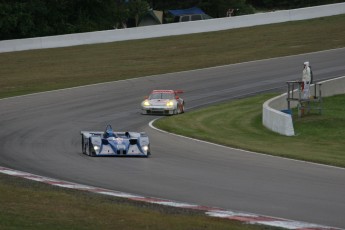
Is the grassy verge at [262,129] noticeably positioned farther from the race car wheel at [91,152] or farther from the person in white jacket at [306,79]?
the race car wheel at [91,152]

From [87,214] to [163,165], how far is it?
7658 millimetres

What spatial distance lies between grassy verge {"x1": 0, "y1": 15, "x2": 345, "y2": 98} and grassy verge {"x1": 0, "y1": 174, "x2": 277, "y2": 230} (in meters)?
30.5

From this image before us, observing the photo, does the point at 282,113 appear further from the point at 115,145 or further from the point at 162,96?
the point at 162,96

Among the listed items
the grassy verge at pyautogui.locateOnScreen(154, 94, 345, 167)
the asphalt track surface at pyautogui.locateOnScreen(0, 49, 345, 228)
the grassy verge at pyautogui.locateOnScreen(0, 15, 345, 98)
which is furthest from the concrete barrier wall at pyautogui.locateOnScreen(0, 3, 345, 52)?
the grassy verge at pyautogui.locateOnScreen(154, 94, 345, 167)

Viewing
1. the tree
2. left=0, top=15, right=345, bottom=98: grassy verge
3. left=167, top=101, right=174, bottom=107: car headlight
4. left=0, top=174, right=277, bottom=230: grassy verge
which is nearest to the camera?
left=0, top=174, right=277, bottom=230: grassy verge

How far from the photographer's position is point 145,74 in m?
49.6

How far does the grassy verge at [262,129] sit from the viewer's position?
23.0 metres

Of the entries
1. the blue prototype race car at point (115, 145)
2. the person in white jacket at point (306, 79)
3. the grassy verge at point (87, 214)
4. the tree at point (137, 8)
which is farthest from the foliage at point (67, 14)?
the grassy verge at point (87, 214)

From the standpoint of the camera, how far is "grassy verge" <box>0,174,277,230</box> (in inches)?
425

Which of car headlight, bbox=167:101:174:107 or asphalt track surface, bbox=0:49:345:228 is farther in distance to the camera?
car headlight, bbox=167:101:174:107

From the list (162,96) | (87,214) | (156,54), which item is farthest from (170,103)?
(87,214)

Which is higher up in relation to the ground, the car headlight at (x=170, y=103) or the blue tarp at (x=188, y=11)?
the blue tarp at (x=188, y=11)

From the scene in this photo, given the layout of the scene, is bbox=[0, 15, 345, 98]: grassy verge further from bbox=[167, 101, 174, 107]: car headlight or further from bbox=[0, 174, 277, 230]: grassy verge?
bbox=[0, 174, 277, 230]: grassy verge

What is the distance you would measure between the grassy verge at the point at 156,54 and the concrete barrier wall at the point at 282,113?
14144 mm
